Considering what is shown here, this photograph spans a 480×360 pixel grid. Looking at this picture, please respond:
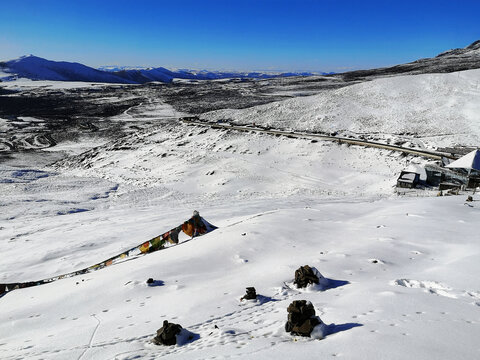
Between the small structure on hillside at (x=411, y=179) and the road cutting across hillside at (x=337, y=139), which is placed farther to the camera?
the road cutting across hillside at (x=337, y=139)

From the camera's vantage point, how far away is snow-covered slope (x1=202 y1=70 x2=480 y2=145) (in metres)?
42.8

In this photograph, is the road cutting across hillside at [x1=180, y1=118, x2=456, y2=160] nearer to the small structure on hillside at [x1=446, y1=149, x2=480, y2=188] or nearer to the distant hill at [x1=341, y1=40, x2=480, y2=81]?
the small structure on hillside at [x1=446, y1=149, x2=480, y2=188]

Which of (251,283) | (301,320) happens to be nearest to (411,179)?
(251,283)

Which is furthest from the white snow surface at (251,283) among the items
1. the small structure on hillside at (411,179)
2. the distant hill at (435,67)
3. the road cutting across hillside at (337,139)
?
the distant hill at (435,67)

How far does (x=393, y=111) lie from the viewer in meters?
50.4

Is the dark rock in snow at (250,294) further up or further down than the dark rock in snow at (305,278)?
further down

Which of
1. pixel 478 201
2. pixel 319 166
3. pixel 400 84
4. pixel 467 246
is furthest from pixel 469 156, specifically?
pixel 400 84

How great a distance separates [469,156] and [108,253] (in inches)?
935

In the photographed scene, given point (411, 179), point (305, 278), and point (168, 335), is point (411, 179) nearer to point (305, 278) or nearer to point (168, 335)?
point (305, 278)

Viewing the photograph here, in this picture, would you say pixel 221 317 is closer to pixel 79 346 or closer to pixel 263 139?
pixel 79 346

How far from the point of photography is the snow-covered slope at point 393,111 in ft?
140

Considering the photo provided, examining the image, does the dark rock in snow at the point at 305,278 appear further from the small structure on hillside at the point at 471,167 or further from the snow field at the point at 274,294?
the small structure on hillside at the point at 471,167

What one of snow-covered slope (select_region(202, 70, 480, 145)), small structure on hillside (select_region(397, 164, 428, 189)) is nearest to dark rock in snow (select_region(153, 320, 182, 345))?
small structure on hillside (select_region(397, 164, 428, 189))

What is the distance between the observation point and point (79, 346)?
7113mm
